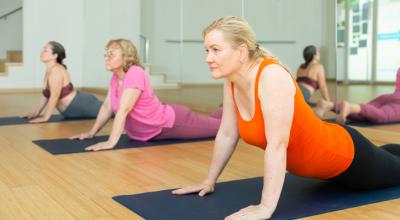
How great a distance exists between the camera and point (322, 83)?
4215 mm

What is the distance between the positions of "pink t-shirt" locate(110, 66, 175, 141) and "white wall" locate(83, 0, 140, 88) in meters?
3.81

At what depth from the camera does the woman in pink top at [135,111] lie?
338cm

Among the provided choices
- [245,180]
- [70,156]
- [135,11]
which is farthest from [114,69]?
[135,11]

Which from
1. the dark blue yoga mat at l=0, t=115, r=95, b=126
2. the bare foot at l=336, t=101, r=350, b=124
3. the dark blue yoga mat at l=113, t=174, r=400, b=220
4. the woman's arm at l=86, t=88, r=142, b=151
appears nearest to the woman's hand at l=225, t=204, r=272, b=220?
the dark blue yoga mat at l=113, t=174, r=400, b=220

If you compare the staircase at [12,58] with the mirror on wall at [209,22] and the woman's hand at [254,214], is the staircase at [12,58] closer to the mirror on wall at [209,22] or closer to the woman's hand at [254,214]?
the mirror on wall at [209,22]

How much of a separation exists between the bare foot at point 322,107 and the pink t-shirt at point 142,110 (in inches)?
44.2

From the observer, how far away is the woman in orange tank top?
1794 millimetres

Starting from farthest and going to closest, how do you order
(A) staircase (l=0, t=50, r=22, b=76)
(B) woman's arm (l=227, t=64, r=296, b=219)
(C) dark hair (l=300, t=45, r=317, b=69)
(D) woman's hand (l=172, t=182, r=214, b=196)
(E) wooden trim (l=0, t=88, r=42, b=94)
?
(A) staircase (l=0, t=50, r=22, b=76), (E) wooden trim (l=0, t=88, r=42, b=94), (C) dark hair (l=300, t=45, r=317, b=69), (D) woman's hand (l=172, t=182, r=214, b=196), (B) woman's arm (l=227, t=64, r=296, b=219)

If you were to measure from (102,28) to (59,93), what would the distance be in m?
3.54

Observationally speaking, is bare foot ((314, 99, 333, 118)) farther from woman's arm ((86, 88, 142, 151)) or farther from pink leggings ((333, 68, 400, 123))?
woman's arm ((86, 88, 142, 151))

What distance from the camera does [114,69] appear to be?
3416mm

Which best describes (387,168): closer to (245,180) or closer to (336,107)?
(245,180)

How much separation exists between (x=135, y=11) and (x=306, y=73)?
3645 mm

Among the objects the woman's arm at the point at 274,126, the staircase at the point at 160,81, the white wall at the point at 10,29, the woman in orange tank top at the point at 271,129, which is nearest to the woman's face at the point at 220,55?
the woman in orange tank top at the point at 271,129
